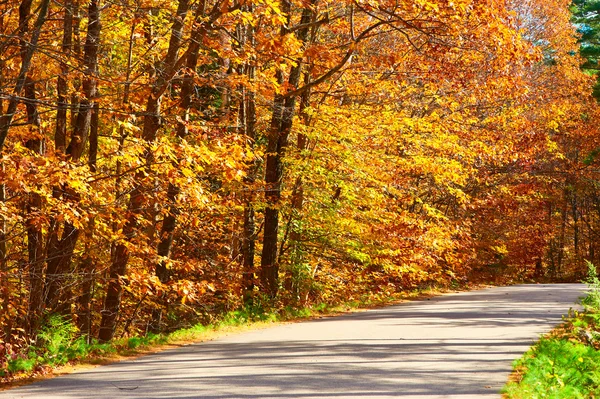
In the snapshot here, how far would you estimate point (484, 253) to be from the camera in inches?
1414

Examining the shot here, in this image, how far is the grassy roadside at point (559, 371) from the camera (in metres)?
A: 7.52

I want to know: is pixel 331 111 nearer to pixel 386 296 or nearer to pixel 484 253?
pixel 386 296

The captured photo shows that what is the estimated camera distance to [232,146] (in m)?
11.3

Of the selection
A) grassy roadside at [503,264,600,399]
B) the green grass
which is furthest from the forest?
grassy roadside at [503,264,600,399]

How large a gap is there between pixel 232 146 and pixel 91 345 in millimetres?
3593

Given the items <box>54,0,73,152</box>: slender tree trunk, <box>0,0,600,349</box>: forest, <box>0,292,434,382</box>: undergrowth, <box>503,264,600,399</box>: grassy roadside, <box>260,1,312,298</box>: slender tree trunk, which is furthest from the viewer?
<box>260,1,312,298</box>: slender tree trunk

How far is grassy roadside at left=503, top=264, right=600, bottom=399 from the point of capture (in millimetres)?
7523

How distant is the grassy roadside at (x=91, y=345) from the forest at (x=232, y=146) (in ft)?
2.14

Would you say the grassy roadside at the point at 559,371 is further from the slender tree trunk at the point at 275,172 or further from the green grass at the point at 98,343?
the slender tree trunk at the point at 275,172

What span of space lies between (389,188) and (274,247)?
3.93 meters

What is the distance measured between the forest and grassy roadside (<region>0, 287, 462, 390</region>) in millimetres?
653

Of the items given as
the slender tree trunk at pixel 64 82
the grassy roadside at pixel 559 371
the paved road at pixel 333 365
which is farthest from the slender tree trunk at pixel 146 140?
the grassy roadside at pixel 559 371

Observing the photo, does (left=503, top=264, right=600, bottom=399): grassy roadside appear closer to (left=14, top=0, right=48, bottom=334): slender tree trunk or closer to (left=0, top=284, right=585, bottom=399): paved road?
(left=0, top=284, right=585, bottom=399): paved road

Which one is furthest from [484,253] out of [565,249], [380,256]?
[380,256]
